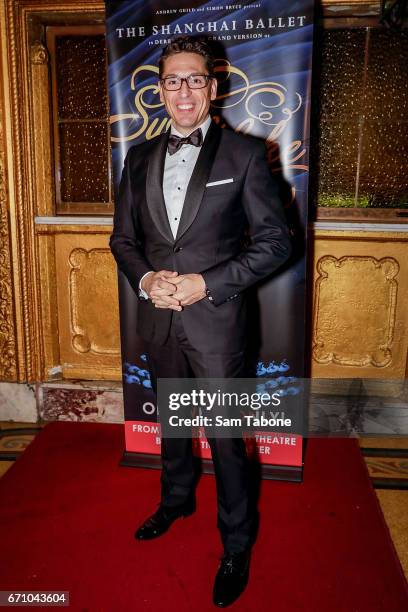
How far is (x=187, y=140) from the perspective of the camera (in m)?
2.06

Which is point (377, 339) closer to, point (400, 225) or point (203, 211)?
point (400, 225)

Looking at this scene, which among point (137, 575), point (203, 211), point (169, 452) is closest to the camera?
point (203, 211)

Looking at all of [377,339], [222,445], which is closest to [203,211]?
[222,445]

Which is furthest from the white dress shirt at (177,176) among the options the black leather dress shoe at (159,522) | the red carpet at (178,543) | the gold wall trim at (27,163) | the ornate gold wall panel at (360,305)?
the gold wall trim at (27,163)

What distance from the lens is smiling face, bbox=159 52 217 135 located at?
2006 millimetres

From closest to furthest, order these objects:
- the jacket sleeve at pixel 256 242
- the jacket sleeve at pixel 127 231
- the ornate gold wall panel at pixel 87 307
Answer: the jacket sleeve at pixel 256 242 → the jacket sleeve at pixel 127 231 → the ornate gold wall panel at pixel 87 307

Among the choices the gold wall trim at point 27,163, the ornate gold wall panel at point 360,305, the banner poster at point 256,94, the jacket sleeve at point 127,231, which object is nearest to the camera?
the jacket sleeve at point 127,231

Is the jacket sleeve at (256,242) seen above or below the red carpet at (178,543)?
above

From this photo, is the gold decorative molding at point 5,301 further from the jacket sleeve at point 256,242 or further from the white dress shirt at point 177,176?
the jacket sleeve at point 256,242

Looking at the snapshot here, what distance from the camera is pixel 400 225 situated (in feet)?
10.3

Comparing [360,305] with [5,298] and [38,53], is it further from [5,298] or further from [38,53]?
[38,53]

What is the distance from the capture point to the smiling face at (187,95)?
2006 mm

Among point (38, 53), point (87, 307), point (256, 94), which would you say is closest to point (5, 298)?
point (87, 307)

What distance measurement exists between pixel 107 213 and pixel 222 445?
193cm
